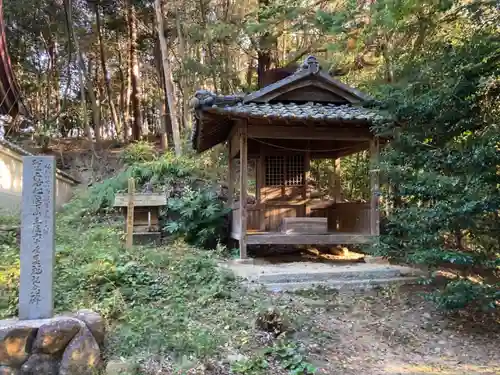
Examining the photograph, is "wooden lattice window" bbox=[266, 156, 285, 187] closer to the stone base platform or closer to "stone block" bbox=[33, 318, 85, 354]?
the stone base platform

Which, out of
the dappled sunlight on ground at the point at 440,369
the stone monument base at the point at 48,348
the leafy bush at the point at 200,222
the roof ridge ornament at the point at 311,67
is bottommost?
the dappled sunlight on ground at the point at 440,369

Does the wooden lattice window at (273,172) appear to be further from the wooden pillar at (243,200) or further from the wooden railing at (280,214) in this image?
the wooden pillar at (243,200)

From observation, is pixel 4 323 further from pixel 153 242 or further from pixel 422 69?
pixel 422 69

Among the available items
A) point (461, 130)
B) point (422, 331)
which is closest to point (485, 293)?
point (422, 331)

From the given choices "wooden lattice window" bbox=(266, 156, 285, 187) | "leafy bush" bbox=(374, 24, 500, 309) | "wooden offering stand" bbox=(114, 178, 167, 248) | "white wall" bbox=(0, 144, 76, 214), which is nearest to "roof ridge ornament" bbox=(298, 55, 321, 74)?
"wooden lattice window" bbox=(266, 156, 285, 187)

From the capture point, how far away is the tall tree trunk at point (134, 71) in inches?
824

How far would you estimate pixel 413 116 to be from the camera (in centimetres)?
Result: 665

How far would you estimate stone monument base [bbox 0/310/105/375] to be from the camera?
429 centimetres

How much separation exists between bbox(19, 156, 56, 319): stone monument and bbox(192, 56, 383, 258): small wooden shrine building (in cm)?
381

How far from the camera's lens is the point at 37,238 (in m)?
4.70

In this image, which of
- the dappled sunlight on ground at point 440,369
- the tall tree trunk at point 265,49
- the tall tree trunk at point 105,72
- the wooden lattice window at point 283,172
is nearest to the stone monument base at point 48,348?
the dappled sunlight on ground at point 440,369

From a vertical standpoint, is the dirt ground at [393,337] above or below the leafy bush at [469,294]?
below

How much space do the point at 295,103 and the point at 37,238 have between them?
21.5ft

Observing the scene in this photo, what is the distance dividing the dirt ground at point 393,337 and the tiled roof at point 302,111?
3489 mm
